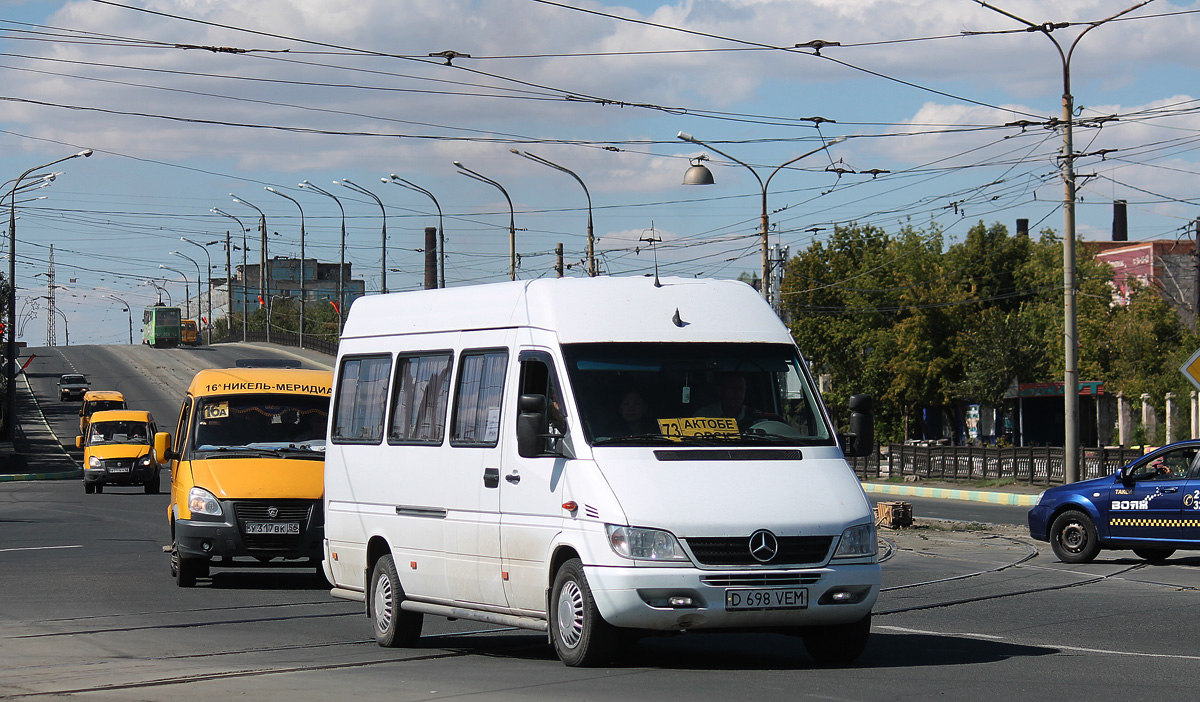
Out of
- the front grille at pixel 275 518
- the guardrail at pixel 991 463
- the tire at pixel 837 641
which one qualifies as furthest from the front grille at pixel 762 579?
the guardrail at pixel 991 463

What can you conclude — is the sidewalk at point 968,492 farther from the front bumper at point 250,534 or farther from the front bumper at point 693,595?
the front bumper at point 693,595

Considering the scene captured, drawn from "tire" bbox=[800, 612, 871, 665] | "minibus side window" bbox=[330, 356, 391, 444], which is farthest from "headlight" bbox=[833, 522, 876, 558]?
"minibus side window" bbox=[330, 356, 391, 444]

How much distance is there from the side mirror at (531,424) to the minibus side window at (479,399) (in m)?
0.65

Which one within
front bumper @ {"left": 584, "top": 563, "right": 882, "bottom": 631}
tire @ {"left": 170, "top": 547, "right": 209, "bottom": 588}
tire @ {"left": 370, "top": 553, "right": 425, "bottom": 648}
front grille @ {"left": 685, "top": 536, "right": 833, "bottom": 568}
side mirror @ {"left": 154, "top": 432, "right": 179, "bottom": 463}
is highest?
side mirror @ {"left": 154, "top": 432, "right": 179, "bottom": 463}

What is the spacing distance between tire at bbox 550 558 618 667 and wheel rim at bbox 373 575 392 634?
222cm

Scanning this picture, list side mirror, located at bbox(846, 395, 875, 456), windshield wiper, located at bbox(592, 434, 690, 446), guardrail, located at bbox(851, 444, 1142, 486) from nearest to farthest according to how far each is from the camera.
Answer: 1. windshield wiper, located at bbox(592, 434, 690, 446)
2. side mirror, located at bbox(846, 395, 875, 456)
3. guardrail, located at bbox(851, 444, 1142, 486)

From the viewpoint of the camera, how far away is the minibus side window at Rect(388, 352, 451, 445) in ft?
35.6

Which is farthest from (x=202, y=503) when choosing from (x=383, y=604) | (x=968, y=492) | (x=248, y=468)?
(x=968, y=492)

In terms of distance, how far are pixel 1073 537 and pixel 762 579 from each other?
11.3m

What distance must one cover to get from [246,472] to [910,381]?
55.7 m

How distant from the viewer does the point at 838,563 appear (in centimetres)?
892

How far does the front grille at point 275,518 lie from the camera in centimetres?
1554

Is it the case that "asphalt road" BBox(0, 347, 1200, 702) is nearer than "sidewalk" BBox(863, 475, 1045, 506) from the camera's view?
Yes

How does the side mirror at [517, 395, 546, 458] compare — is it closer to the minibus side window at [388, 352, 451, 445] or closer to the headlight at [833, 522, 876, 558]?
the minibus side window at [388, 352, 451, 445]
